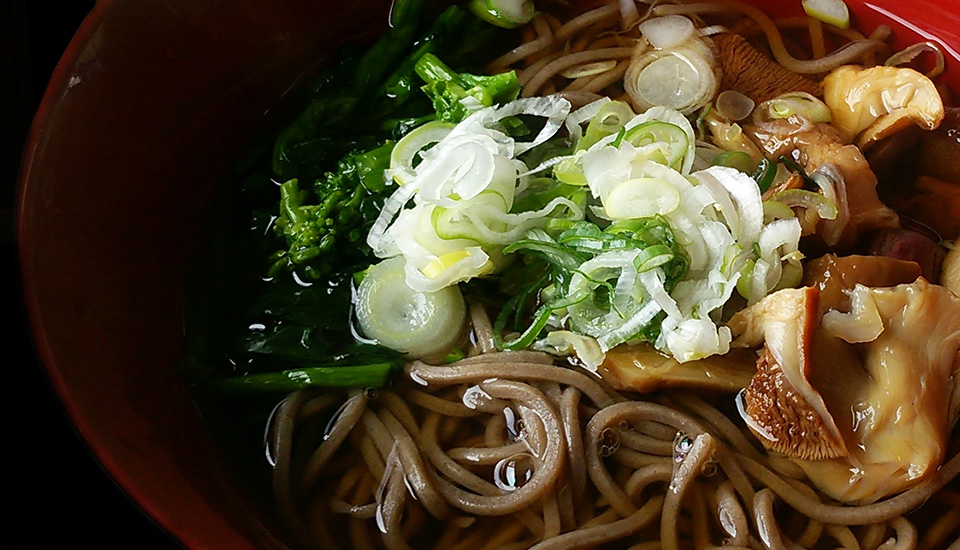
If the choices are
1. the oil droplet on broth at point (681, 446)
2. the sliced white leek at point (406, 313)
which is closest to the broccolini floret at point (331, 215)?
the sliced white leek at point (406, 313)

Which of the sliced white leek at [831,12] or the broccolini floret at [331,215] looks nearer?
the broccolini floret at [331,215]

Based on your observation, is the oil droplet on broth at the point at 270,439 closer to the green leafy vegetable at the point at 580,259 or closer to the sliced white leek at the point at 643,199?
the green leafy vegetable at the point at 580,259

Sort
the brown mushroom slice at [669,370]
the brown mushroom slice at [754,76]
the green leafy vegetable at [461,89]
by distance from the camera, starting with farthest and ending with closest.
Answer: the brown mushroom slice at [754,76]
the green leafy vegetable at [461,89]
the brown mushroom slice at [669,370]

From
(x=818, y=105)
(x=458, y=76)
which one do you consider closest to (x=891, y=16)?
(x=818, y=105)

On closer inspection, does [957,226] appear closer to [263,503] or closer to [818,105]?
[818,105]

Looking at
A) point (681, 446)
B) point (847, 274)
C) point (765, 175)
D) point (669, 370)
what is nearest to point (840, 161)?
point (765, 175)

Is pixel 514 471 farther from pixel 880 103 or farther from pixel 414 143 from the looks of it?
pixel 880 103
